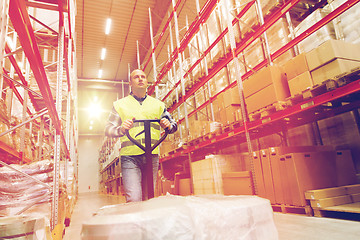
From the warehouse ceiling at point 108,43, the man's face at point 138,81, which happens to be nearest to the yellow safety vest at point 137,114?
the man's face at point 138,81

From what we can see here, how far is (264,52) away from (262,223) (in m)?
5.62

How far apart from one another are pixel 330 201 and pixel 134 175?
9.33 ft

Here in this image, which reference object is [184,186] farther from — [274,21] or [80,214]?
[274,21]

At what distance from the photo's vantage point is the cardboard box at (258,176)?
4.18 m

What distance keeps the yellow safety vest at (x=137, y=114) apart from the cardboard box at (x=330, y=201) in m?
2.44

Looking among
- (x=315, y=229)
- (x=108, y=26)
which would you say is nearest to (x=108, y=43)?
(x=108, y=26)

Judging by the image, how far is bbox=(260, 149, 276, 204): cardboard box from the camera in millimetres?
3986

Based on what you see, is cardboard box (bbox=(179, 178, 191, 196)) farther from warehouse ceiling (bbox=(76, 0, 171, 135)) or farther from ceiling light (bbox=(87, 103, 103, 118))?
ceiling light (bbox=(87, 103, 103, 118))

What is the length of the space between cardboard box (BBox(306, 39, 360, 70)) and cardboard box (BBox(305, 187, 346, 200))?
1914mm

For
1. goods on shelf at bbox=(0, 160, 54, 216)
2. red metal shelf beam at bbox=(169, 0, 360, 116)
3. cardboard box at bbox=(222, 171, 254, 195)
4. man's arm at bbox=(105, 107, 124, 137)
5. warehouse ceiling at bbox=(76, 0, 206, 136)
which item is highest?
warehouse ceiling at bbox=(76, 0, 206, 136)

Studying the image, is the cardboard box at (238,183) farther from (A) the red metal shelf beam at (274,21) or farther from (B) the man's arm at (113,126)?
(B) the man's arm at (113,126)

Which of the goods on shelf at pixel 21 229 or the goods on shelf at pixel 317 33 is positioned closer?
the goods on shelf at pixel 21 229

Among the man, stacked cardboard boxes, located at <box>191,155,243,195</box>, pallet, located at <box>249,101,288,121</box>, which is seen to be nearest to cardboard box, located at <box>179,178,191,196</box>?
stacked cardboard boxes, located at <box>191,155,243,195</box>

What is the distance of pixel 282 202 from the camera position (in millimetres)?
3789
